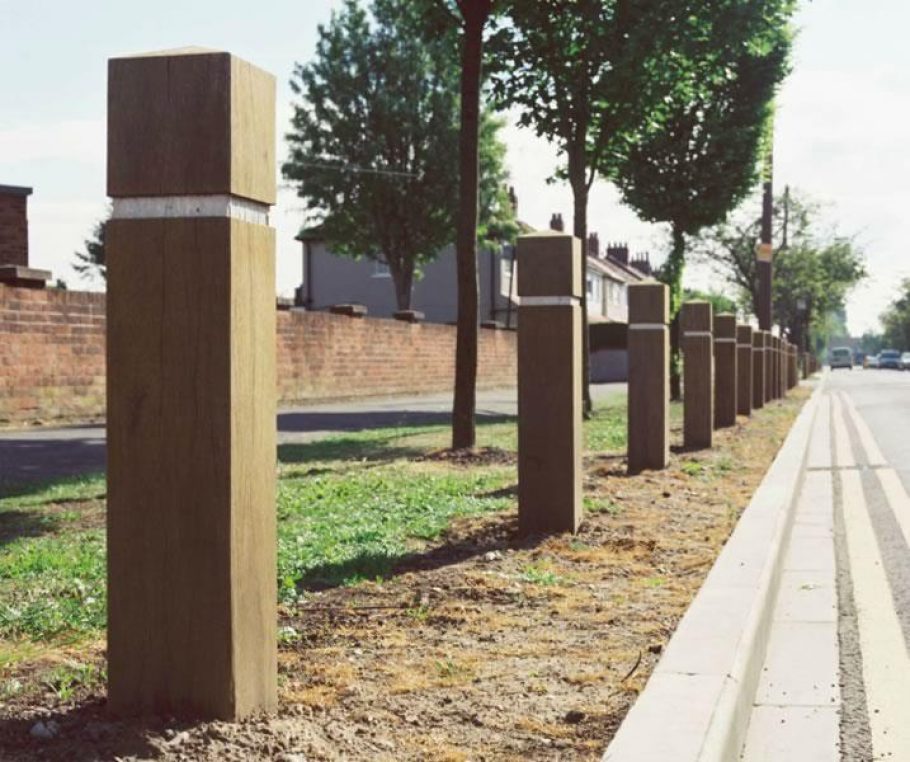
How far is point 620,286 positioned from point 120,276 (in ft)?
256

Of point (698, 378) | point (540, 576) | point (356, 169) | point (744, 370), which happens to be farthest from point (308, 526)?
point (356, 169)

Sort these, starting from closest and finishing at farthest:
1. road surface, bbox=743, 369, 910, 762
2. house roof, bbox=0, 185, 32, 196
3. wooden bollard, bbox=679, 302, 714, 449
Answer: road surface, bbox=743, 369, 910, 762, wooden bollard, bbox=679, 302, 714, 449, house roof, bbox=0, 185, 32, 196

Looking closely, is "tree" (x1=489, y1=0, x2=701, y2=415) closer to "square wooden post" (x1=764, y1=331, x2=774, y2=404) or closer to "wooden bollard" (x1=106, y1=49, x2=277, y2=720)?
"square wooden post" (x1=764, y1=331, x2=774, y2=404)

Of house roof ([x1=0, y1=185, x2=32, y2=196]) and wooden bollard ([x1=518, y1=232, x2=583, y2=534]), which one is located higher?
house roof ([x1=0, y1=185, x2=32, y2=196])

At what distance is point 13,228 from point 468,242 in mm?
15102

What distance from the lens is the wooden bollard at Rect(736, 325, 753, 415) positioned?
57.9 feet

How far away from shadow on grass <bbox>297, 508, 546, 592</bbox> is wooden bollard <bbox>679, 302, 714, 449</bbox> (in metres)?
5.87

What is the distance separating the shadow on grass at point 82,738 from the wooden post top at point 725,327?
1303 cm

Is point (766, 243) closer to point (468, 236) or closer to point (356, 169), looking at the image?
point (356, 169)

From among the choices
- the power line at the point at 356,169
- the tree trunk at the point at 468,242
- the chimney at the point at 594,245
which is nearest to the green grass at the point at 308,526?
the tree trunk at the point at 468,242

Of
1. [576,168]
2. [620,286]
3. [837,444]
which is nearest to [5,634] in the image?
[837,444]

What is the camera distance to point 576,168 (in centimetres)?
1881

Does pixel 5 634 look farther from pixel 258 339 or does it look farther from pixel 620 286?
pixel 620 286

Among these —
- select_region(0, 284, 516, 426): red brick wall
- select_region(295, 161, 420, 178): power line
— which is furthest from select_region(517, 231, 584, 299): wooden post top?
select_region(295, 161, 420, 178): power line
